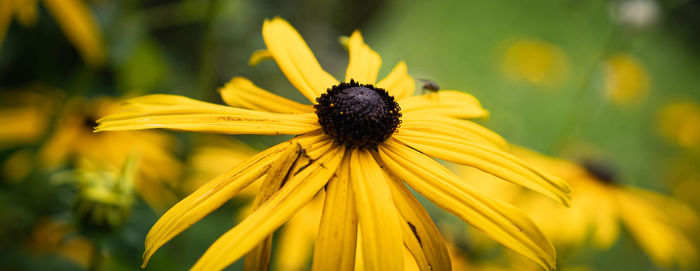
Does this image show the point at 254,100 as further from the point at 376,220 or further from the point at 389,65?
the point at 389,65

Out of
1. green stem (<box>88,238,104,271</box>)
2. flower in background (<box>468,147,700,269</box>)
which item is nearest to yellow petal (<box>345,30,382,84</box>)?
green stem (<box>88,238,104,271</box>)

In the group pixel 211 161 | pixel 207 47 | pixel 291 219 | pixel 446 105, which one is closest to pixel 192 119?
pixel 446 105

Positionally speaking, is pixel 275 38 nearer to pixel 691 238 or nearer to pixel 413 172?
pixel 413 172

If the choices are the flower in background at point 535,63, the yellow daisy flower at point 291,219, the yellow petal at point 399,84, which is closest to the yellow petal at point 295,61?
the yellow petal at point 399,84

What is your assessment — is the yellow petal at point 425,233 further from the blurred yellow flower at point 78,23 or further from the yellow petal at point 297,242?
the blurred yellow flower at point 78,23

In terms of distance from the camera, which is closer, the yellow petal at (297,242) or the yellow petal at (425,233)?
the yellow petal at (425,233)

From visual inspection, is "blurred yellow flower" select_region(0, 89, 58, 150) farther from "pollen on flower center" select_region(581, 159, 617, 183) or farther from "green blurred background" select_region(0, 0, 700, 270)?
"pollen on flower center" select_region(581, 159, 617, 183)
